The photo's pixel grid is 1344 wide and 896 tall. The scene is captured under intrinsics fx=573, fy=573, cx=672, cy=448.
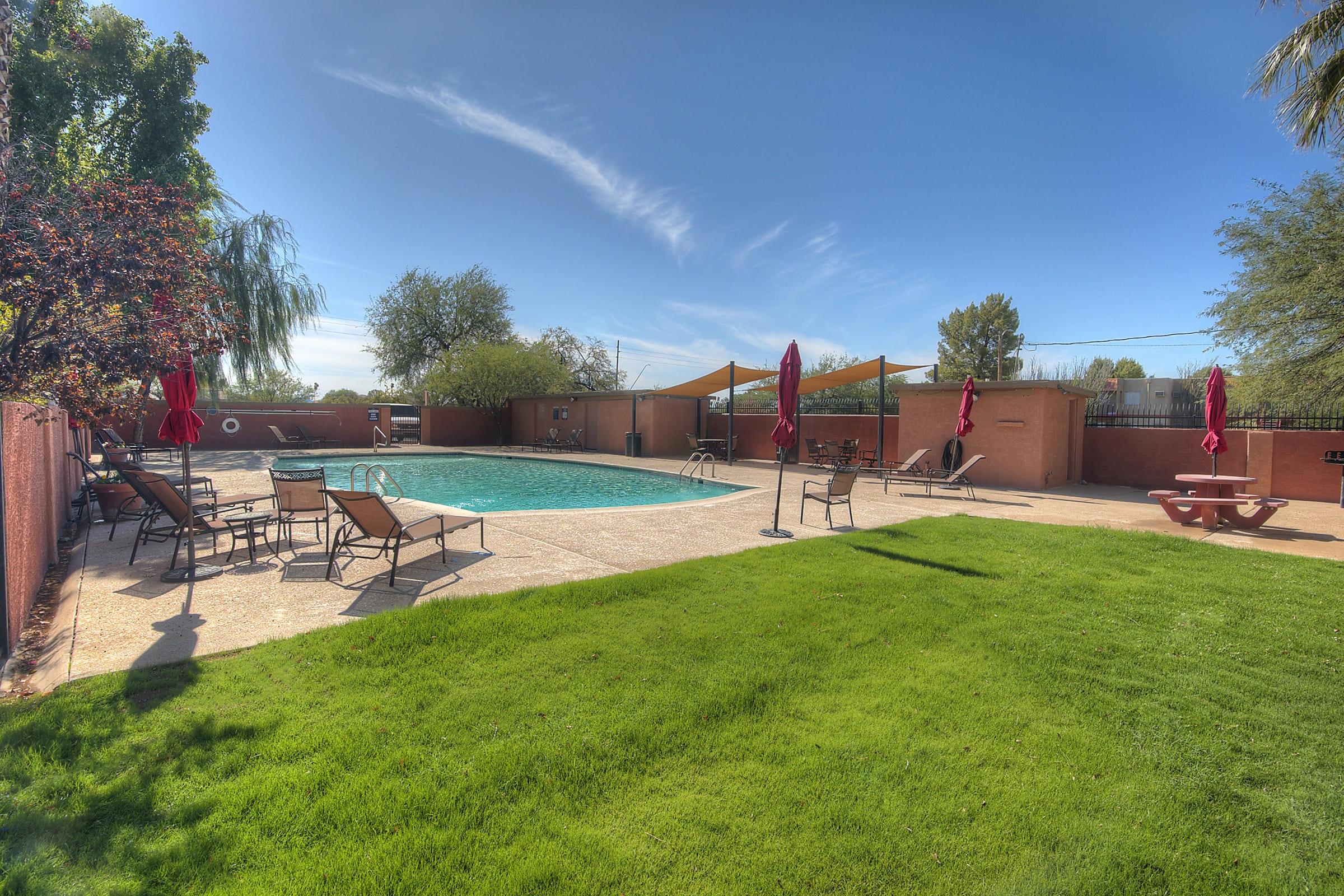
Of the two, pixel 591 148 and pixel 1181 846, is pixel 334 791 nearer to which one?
pixel 1181 846

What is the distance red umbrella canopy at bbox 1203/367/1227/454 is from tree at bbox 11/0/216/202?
23.9 metres

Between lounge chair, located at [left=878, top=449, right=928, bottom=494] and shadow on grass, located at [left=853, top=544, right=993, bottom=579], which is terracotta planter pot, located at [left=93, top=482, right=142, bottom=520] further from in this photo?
lounge chair, located at [left=878, top=449, right=928, bottom=494]

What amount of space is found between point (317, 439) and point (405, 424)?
14.8 feet

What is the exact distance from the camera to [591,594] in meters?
4.48

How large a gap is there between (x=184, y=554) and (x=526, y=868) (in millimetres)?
6175

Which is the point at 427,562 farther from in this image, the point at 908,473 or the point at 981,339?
the point at 981,339

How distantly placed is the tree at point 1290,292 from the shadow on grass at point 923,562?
12.2m

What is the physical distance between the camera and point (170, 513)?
5348 mm

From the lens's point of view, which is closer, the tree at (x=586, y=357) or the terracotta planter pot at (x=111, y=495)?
the terracotta planter pot at (x=111, y=495)

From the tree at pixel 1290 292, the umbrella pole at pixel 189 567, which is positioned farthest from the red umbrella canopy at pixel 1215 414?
the umbrella pole at pixel 189 567

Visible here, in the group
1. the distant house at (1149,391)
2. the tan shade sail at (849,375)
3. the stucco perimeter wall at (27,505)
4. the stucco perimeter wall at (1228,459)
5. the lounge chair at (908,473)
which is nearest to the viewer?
the stucco perimeter wall at (27,505)

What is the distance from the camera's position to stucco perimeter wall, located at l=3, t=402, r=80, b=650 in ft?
11.8

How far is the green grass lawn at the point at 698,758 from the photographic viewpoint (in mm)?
1900

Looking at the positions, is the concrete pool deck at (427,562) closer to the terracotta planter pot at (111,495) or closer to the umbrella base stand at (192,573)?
the umbrella base stand at (192,573)
